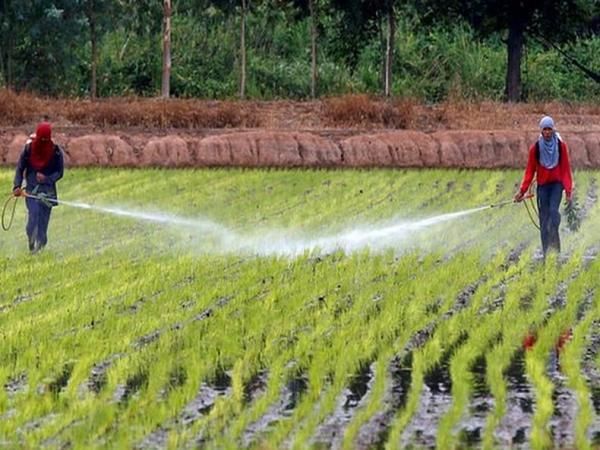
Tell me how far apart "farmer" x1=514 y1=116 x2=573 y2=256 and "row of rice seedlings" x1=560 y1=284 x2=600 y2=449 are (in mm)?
2365

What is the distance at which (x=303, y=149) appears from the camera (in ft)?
93.8

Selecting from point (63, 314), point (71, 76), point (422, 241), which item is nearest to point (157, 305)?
point (63, 314)

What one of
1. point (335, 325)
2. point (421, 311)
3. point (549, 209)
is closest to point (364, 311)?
point (421, 311)

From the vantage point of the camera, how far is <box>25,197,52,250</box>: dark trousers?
16.8m

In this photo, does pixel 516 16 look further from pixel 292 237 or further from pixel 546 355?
pixel 546 355

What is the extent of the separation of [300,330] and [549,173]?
4718mm

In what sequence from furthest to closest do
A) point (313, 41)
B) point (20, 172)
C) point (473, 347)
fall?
point (313, 41)
point (20, 172)
point (473, 347)

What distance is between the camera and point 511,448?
27.3 ft

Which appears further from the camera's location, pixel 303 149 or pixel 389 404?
pixel 303 149

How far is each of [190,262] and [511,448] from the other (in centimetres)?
798

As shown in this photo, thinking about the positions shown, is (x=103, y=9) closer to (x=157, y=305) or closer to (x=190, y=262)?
Result: (x=190, y=262)

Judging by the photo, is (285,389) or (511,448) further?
(285,389)

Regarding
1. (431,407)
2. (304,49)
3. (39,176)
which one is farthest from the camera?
(304,49)

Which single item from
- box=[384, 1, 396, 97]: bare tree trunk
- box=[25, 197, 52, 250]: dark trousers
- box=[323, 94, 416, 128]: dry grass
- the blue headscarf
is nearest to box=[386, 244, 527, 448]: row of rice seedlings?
the blue headscarf
